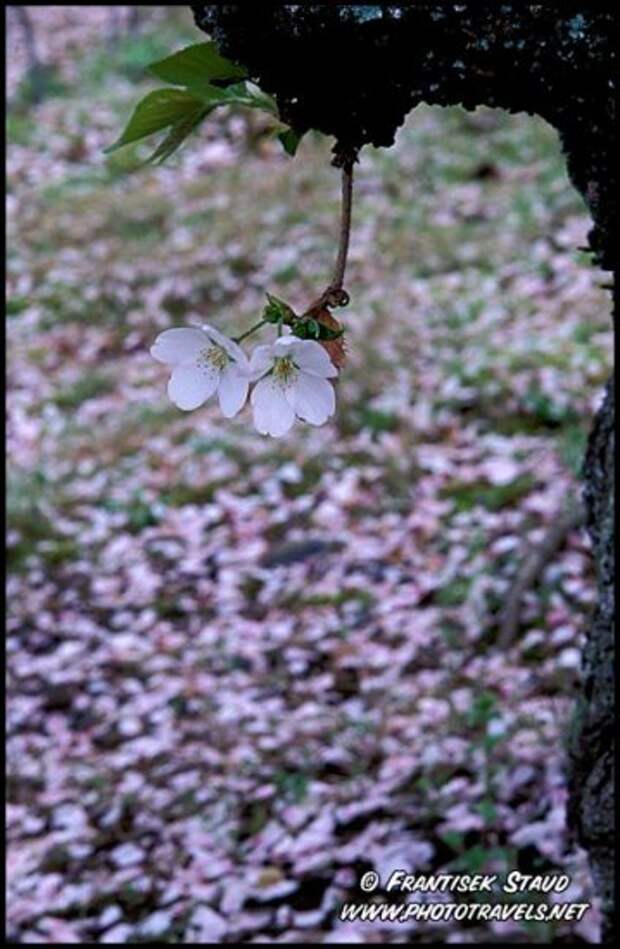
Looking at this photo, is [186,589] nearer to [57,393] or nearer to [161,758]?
[161,758]

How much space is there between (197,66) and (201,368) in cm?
32

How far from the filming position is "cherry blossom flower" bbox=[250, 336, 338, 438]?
90cm

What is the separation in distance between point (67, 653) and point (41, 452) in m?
1.56

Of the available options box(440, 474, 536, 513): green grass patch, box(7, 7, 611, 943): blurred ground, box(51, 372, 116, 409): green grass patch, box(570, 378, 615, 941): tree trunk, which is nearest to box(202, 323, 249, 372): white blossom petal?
box(7, 7, 611, 943): blurred ground

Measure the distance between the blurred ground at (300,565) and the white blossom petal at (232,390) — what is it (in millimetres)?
550

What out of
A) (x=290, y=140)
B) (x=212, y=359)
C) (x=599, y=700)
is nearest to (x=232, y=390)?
(x=212, y=359)

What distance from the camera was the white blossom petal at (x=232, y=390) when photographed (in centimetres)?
93

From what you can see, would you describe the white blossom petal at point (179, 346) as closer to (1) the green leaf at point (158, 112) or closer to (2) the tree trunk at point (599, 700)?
(1) the green leaf at point (158, 112)

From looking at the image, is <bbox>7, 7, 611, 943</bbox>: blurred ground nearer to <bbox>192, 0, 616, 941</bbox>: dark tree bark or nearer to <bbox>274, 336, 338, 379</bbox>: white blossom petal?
<bbox>192, 0, 616, 941</bbox>: dark tree bark

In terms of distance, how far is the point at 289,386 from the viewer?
93 centimetres

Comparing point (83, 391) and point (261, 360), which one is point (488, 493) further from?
point (261, 360)

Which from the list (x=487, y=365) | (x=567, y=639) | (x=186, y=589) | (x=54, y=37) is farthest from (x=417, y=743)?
(x=54, y=37)

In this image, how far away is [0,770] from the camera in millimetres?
3168

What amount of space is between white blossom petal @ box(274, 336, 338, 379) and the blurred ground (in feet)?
1.94
